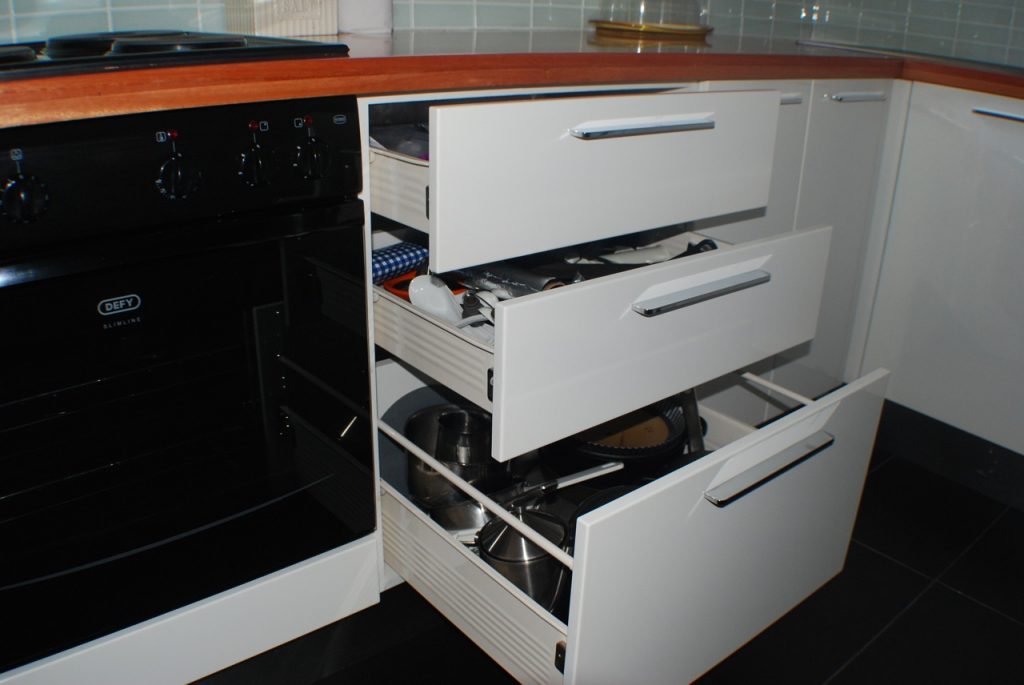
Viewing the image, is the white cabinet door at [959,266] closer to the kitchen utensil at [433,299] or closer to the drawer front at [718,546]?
the drawer front at [718,546]

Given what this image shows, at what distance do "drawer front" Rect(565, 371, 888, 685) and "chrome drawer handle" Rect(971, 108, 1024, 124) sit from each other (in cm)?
63

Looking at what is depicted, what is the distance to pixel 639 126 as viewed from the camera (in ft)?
3.63

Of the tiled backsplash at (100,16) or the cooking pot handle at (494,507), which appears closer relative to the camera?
the cooking pot handle at (494,507)

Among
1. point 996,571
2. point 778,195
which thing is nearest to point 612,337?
point 778,195

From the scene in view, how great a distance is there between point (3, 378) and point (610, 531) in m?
0.60

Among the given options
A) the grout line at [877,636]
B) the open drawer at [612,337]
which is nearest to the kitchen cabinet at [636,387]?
the open drawer at [612,337]

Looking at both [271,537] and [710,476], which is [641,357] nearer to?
[710,476]

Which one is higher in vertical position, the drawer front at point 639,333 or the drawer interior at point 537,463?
the drawer front at point 639,333

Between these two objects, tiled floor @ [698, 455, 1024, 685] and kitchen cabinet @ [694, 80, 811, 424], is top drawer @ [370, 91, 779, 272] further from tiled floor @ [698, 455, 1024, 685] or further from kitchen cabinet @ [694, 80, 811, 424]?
tiled floor @ [698, 455, 1024, 685]

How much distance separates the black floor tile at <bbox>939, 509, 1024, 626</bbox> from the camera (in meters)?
1.46

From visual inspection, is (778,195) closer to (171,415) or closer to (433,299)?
(433,299)

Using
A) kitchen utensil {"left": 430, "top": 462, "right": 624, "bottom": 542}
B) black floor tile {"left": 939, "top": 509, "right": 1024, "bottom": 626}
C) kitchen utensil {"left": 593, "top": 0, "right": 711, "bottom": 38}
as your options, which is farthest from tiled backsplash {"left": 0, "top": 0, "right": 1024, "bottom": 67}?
black floor tile {"left": 939, "top": 509, "right": 1024, "bottom": 626}

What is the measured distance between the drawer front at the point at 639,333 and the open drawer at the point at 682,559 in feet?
0.45

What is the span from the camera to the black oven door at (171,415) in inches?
32.3
